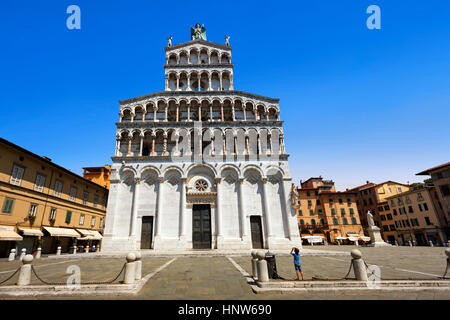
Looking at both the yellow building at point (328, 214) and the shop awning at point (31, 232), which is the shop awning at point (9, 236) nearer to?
the shop awning at point (31, 232)

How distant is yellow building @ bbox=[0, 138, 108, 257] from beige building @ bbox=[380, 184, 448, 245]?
172 feet

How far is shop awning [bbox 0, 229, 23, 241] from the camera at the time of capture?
16683 millimetres

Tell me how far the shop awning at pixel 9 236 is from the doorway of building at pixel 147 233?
989 centimetres

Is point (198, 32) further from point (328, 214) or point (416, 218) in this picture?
point (416, 218)

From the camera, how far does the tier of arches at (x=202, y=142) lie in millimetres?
22688

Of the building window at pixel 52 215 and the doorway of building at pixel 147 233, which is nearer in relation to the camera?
the doorway of building at pixel 147 233

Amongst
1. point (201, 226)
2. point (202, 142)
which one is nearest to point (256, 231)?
point (201, 226)

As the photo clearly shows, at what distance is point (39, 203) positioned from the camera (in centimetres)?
2089

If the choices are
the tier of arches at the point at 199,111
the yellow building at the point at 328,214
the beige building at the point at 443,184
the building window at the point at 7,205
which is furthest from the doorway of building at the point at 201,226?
the beige building at the point at 443,184

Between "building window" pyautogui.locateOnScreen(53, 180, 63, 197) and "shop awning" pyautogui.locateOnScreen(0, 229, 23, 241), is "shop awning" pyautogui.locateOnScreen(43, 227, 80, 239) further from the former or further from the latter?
"building window" pyautogui.locateOnScreen(53, 180, 63, 197)

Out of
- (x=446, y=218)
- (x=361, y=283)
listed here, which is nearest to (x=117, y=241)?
(x=361, y=283)

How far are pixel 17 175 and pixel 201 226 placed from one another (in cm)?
1728

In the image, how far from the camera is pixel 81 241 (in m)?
28.5

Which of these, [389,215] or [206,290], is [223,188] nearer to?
[206,290]
